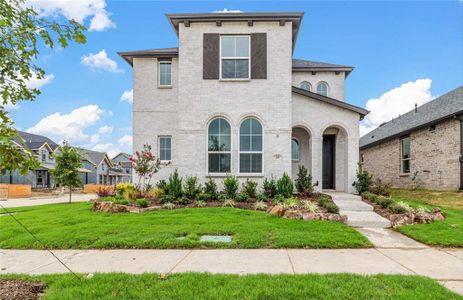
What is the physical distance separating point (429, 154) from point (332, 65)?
291 inches

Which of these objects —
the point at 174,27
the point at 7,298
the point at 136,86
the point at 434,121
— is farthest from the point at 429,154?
the point at 7,298

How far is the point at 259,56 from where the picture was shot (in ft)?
41.7

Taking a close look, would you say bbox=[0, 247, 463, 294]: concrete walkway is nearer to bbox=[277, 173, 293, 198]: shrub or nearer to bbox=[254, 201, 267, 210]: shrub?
bbox=[254, 201, 267, 210]: shrub

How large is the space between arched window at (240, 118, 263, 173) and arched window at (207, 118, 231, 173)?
592 mm

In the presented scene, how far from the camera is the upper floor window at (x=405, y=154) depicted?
19203 millimetres

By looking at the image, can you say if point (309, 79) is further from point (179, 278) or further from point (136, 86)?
point (179, 278)

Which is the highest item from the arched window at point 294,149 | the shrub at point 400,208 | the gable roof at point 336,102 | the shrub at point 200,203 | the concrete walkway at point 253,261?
the gable roof at point 336,102

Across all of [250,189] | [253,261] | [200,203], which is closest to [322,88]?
[250,189]

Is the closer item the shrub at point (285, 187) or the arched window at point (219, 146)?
the shrub at point (285, 187)

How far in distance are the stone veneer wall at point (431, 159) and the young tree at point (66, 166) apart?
67.5ft

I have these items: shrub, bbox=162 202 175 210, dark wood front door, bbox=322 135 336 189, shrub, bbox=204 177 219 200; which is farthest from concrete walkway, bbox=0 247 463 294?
dark wood front door, bbox=322 135 336 189

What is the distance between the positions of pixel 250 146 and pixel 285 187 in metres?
2.33

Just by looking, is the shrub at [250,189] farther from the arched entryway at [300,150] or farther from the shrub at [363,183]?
the shrub at [363,183]

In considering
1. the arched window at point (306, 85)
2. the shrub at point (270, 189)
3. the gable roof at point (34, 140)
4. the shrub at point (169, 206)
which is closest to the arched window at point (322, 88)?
the arched window at point (306, 85)
